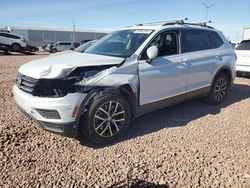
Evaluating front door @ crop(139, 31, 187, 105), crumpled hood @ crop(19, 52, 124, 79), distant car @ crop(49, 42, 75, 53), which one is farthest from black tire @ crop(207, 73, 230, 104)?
distant car @ crop(49, 42, 75, 53)

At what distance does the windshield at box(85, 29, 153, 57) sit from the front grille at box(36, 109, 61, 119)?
58.0 inches

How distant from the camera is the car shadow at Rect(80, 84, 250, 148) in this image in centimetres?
475

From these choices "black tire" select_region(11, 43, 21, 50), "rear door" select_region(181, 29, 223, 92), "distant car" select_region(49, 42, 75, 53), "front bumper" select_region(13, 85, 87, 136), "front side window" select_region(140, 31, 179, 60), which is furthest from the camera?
"distant car" select_region(49, 42, 75, 53)

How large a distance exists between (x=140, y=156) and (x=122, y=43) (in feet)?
7.17

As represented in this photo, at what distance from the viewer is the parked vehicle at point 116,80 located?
3.76m

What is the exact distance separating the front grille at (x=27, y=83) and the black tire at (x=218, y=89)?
13.2ft

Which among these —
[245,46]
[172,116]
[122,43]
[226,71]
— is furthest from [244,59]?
[122,43]

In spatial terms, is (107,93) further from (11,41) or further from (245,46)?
(11,41)

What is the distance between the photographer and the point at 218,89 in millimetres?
6375

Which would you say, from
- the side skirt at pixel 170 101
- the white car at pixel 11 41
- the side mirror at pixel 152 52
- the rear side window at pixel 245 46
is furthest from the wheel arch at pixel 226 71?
the white car at pixel 11 41

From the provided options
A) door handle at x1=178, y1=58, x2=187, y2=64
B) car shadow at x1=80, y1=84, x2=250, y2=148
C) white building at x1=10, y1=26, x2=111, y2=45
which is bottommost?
white building at x1=10, y1=26, x2=111, y2=45

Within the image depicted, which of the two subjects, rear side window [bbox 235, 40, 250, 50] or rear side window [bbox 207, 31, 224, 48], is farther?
rear side window [bbox 235, 40, 250, 50]

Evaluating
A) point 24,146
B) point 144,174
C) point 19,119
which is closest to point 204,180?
point 144,174

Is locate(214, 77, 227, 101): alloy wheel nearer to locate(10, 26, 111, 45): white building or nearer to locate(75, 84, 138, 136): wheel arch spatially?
locate(75, 84, 138, 136): wheel arch
